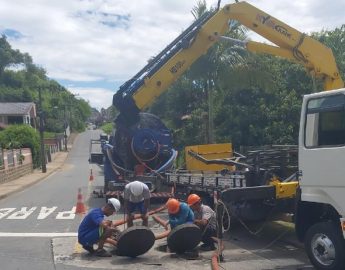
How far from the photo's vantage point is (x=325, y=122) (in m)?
7.39

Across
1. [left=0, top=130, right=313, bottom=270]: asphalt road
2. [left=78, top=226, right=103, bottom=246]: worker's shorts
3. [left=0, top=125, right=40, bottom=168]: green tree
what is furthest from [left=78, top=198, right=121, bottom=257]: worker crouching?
[left=0, top=125, right=40, bottom=168]: green tree

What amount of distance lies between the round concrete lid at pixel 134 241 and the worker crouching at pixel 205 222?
3.28ft

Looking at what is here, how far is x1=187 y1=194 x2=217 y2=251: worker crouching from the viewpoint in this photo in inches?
374

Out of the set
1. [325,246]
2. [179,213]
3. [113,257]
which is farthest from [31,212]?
[325,246]

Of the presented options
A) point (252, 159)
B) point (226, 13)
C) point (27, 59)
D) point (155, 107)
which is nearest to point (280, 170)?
point (252, 159)

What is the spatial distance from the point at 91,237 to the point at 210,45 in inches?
311

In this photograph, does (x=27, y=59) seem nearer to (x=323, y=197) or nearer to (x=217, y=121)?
(x=217, y=121)

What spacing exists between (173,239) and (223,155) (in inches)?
228

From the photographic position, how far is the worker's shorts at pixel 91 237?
368 inches

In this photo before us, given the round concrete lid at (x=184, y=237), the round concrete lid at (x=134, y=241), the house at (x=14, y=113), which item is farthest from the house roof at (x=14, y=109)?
the round concrete lid at (x=184, y=237)

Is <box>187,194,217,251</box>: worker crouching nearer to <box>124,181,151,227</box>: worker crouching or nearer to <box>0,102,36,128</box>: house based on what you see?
<box>124,181,151,227</box>: worker crouching

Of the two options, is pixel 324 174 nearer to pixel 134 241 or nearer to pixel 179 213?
pixel 179 213

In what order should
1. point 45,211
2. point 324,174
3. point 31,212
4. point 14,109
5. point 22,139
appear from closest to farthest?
1. point 324,174
2. point 31,212
3. point 45,211
4. point 22,139
5. point 14,109

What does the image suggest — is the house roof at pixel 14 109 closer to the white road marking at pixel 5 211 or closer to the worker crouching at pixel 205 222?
the white road marking at pixel 5 211
